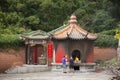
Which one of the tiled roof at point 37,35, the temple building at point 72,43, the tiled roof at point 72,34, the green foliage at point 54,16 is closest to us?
the tiled roof at point 72,34

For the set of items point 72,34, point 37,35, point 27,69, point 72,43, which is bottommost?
point 27,69

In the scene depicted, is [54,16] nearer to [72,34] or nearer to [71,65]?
[72,34]

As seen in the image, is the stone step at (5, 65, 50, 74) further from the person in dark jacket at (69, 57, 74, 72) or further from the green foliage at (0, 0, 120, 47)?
the green foliage at (0, 0, 120, 47)

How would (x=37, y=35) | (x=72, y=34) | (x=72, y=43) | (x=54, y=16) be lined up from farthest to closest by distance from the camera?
(x=54, y=16) < (x=37, y=35) < (x=72, y=43) < (x=72, y=34)

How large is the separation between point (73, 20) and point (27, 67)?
6.31m

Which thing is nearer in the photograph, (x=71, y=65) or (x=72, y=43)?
(x=71, y=65)

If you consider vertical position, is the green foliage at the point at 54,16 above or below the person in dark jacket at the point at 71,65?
above

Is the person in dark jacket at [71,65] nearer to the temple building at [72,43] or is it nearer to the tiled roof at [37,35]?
the temple building at [72,43]

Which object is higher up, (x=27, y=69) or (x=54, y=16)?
(x=54, y=16)

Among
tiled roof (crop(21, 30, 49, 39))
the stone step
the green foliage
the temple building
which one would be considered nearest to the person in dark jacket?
the temple building

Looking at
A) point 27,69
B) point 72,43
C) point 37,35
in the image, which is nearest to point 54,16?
point 37,35

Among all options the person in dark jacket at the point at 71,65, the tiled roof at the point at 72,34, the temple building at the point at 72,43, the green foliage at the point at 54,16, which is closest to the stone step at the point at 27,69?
the temple building at the point at 72,43

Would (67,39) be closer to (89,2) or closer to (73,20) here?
(73,20)

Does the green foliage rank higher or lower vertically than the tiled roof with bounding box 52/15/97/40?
higher
